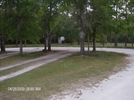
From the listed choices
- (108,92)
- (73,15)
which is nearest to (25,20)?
(73,15)

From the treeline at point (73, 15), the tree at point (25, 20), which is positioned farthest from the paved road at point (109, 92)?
the tree at point (25, 20)

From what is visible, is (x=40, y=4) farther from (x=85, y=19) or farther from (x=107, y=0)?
(x=107, y=0)

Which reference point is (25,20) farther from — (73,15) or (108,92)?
(108,92)

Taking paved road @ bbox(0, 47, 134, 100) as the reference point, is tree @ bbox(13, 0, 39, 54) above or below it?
above

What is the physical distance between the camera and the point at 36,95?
6016 mm

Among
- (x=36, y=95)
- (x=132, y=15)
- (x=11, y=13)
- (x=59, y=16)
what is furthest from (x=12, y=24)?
(x=36, y=95)
